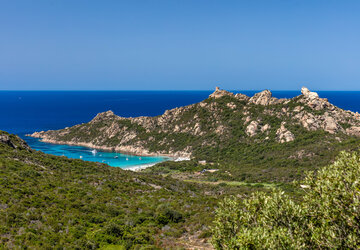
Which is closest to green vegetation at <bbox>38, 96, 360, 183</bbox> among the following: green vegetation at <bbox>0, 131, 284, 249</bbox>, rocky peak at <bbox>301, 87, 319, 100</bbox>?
rocky peak at <bbox>301, 87, 319, 100</bbox>

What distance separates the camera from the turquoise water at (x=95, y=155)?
106 meters

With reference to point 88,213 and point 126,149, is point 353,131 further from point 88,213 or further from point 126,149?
A: point 88,213

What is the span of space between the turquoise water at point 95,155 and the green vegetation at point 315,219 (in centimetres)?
8759

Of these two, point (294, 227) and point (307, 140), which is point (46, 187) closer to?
point (294, 227)

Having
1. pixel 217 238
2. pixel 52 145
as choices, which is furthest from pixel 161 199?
pixel 52 145

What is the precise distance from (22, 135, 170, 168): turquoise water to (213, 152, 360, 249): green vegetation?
287 feet

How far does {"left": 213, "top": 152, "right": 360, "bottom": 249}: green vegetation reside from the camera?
13156mm

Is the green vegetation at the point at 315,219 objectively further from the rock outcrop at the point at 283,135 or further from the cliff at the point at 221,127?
the rock outcrop at the point at 283,135

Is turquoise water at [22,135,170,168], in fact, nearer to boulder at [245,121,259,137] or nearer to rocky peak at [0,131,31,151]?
boulder at [245,121,259,137]

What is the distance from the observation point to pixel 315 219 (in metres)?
15.2

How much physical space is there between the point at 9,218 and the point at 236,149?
8606cm

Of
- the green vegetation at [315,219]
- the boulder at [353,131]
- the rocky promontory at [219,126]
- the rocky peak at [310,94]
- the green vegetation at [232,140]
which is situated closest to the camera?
the green vegetation at [315,219]

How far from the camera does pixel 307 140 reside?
91.0m

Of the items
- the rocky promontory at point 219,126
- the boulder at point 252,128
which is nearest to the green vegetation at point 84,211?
the boulder at point 252,128
